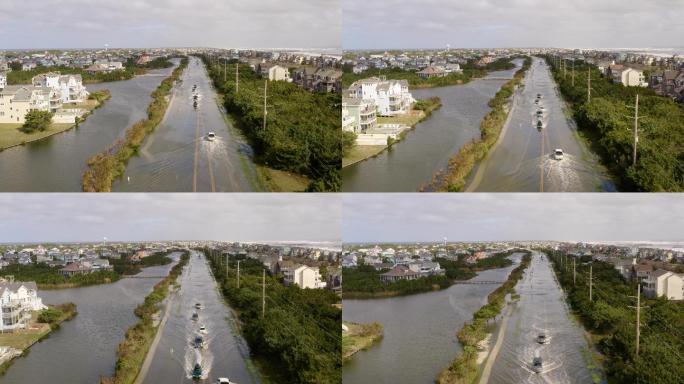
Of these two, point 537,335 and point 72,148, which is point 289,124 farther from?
point 537,335

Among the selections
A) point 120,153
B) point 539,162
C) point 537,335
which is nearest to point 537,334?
point 537,335

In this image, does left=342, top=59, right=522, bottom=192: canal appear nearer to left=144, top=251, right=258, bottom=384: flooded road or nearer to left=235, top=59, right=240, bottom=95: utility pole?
left=235, top=59, right=240, bottom=95: utility pole

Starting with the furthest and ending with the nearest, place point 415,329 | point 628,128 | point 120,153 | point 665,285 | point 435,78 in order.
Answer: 1. point 435,78
2. point 415,329
3. point 665,285
4. point 628,128
5. point 120,153

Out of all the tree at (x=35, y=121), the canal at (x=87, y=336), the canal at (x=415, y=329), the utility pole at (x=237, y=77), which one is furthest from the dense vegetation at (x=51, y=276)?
the canal at (x=415, y=329)

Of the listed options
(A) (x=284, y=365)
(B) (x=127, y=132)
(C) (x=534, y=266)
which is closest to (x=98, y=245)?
(B) (x=127, y=132)

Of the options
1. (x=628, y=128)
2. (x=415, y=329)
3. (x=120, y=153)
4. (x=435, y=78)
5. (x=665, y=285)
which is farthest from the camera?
(x=435, y=78)
